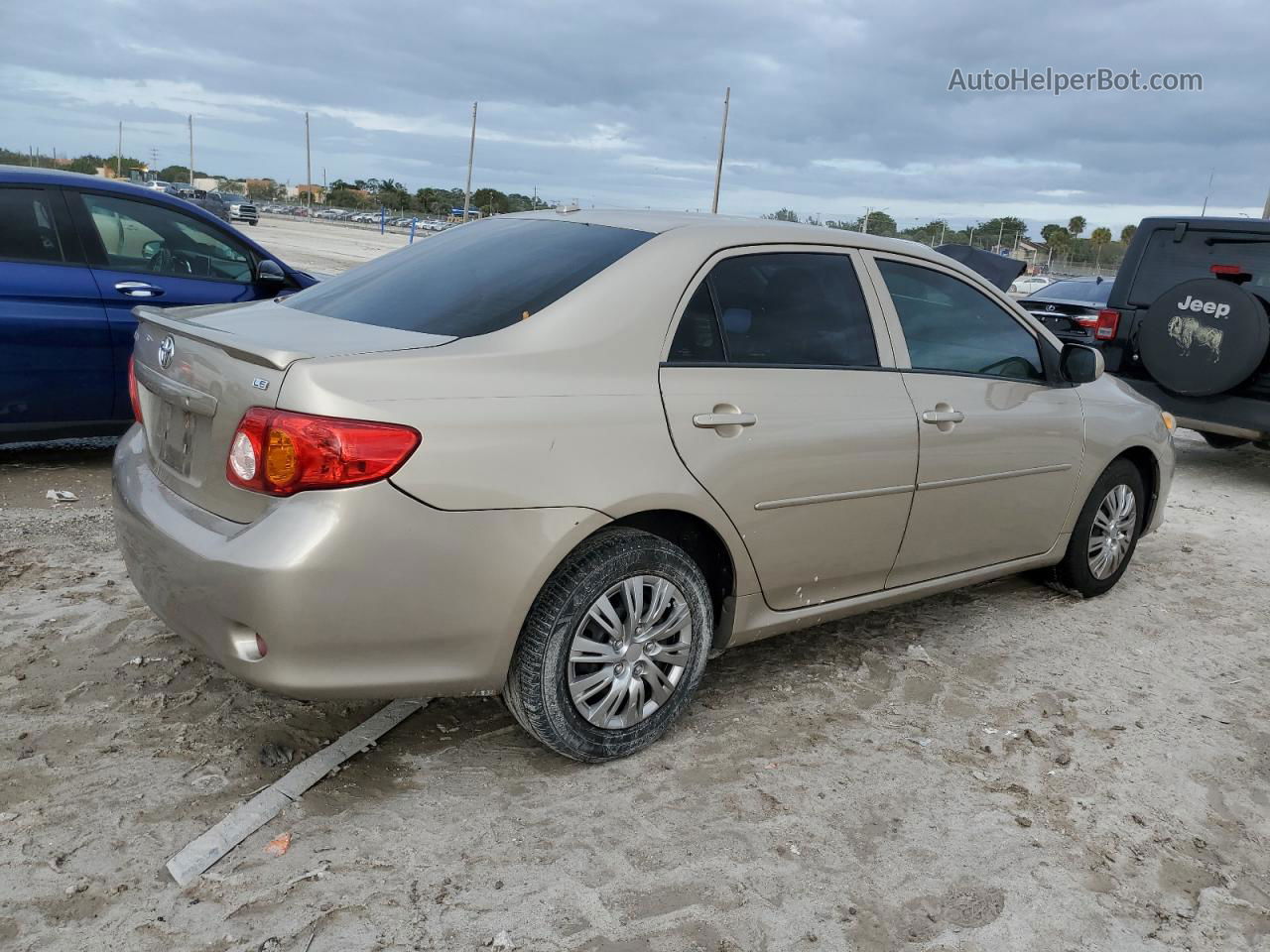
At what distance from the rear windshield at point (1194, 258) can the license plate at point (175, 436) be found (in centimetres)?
701

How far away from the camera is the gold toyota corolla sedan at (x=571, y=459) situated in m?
2.59

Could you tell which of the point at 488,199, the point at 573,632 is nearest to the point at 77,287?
the point at 573,632

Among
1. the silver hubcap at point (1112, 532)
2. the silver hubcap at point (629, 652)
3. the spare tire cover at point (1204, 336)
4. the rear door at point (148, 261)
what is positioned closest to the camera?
the silver hubcap at point (629, 652)

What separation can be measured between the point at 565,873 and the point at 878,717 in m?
1.44

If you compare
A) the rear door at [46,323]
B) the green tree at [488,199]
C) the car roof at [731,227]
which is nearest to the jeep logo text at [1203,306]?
the car roof at [731,227]

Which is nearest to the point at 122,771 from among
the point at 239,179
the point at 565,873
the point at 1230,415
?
the point at 565,873

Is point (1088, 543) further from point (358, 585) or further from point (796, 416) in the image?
point (358, 585)

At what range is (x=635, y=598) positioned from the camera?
307 centimetres

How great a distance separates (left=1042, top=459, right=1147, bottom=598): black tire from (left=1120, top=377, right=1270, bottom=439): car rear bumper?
2.50m

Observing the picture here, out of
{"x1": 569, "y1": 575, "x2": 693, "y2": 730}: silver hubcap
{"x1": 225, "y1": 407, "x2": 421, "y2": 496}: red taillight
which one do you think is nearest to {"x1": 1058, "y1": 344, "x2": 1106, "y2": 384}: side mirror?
{"x1": 569, "y1": 575, "x2": 693, "y2": 730}: silver hubcap

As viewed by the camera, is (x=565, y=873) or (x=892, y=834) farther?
(x=892, y=834)

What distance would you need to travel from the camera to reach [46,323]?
547 centimetres

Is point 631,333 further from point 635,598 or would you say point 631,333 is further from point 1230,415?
point 1230,415

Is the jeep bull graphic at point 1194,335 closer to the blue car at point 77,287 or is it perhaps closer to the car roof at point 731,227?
the car roof at point 731,227
